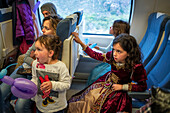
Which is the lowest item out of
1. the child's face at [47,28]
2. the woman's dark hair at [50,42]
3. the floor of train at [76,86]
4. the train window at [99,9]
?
the floor of train at [76,86]

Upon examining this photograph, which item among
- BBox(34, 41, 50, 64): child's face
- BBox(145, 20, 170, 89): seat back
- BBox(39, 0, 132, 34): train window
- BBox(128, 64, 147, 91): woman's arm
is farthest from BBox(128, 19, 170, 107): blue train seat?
BBox(39, 0, 132, 34): train window

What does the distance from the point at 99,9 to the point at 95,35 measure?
0.52 meters

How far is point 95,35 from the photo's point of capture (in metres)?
2.99

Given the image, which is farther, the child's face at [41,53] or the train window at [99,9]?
the train window at [99,9]

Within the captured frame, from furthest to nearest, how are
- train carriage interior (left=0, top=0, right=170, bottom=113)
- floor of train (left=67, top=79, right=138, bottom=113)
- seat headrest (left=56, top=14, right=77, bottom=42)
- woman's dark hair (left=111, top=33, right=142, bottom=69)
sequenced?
1. floor of train (left=67, top=79, right=138, bottom=113)
2. train carriage interior (left=0, top=0, right=170, bottom=113)
3. seat headrest (left=56, top=14, right=77, bottom=42)
4. woman's dark hair (left=111, top=33, right=142, bottom=69)

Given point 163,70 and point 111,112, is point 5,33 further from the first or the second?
point 163,70

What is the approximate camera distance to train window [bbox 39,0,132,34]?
275 cm

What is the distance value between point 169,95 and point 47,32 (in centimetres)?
116

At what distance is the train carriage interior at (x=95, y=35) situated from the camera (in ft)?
4.58

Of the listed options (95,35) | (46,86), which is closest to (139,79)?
(46,86)

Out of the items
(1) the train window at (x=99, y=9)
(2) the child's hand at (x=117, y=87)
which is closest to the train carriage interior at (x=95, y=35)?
(1) the train window at (x=99, y=9)

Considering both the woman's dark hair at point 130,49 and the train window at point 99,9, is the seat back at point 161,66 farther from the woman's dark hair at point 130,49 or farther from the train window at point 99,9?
the train window at point 99,9

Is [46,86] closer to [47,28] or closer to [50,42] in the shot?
[50,42]

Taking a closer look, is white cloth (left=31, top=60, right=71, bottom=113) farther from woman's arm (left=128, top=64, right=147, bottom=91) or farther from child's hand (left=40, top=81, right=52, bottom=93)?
woman's arm (left=128, top=64, right=147, bottom=91)
